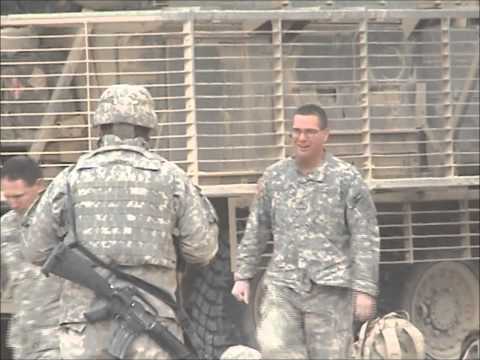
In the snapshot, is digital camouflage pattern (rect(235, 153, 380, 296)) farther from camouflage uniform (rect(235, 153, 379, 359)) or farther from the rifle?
the rifle

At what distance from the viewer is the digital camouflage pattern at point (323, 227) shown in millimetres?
7133

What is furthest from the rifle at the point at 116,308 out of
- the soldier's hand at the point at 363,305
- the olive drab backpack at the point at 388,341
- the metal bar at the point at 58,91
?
the metal bar at the point at 58,91

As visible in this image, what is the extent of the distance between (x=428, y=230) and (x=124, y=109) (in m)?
5.96

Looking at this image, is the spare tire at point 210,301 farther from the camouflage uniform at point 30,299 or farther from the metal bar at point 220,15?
the camouflage uniform at point 30,299

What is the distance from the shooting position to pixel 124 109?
5.84m

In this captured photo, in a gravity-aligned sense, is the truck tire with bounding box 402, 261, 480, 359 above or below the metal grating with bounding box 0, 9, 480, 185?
below

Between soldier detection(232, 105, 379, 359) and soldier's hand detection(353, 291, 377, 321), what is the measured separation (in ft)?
0.08

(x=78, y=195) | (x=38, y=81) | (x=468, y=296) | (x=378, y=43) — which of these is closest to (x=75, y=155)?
(x=38, y=81)

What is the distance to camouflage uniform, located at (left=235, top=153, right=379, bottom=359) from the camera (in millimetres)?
7148

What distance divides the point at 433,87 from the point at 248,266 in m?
4.25

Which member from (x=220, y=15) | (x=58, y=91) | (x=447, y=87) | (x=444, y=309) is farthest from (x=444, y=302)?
(x=58, y=91)

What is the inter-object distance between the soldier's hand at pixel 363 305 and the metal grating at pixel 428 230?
13.2 feet

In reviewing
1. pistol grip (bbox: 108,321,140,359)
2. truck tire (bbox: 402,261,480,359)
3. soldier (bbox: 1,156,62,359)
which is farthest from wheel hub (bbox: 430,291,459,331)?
pistol grip (bbox: 108,321,140,359)

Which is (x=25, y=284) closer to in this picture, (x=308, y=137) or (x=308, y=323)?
(x=308, y=323)
